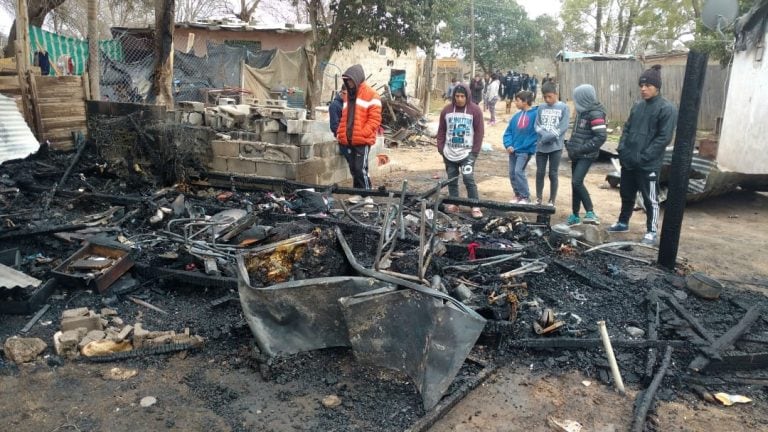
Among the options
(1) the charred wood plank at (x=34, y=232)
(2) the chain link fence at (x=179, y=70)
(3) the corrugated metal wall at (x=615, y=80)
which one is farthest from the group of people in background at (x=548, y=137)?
(3) the corrugated metal wall at (x=615, y=80)

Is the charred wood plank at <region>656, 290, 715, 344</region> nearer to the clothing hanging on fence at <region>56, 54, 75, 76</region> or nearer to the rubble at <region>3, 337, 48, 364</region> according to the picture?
the rubble at <region>3, 337, 48, 364</region>

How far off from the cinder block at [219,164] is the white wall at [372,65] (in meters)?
9.46

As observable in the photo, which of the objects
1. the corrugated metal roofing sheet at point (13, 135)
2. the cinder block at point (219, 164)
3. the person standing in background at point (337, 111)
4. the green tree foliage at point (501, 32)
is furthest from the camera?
the green tree foliage at point (501, 32)

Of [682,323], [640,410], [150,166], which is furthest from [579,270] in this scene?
[150,166]

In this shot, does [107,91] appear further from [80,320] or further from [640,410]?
[640,410]

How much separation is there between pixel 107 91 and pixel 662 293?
1362 cm

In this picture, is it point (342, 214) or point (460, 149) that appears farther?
point (460, 149)

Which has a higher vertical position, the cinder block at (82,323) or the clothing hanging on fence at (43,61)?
the clothing hanging on fence at (43,61)

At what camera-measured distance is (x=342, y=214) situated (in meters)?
6.39

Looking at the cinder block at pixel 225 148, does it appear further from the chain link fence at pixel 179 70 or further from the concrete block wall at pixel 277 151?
the chain link fence at pixel 179 70

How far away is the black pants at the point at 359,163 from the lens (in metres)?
7.51

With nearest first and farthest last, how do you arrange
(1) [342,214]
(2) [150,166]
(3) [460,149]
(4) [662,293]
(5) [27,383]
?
(5) [27,383], (4) [662,293], (1) [342,214], (3) [460,149], (2) [150,166]

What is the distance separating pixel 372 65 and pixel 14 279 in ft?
64.7

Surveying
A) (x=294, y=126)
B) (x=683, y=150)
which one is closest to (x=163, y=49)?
(x=294, y=126)
